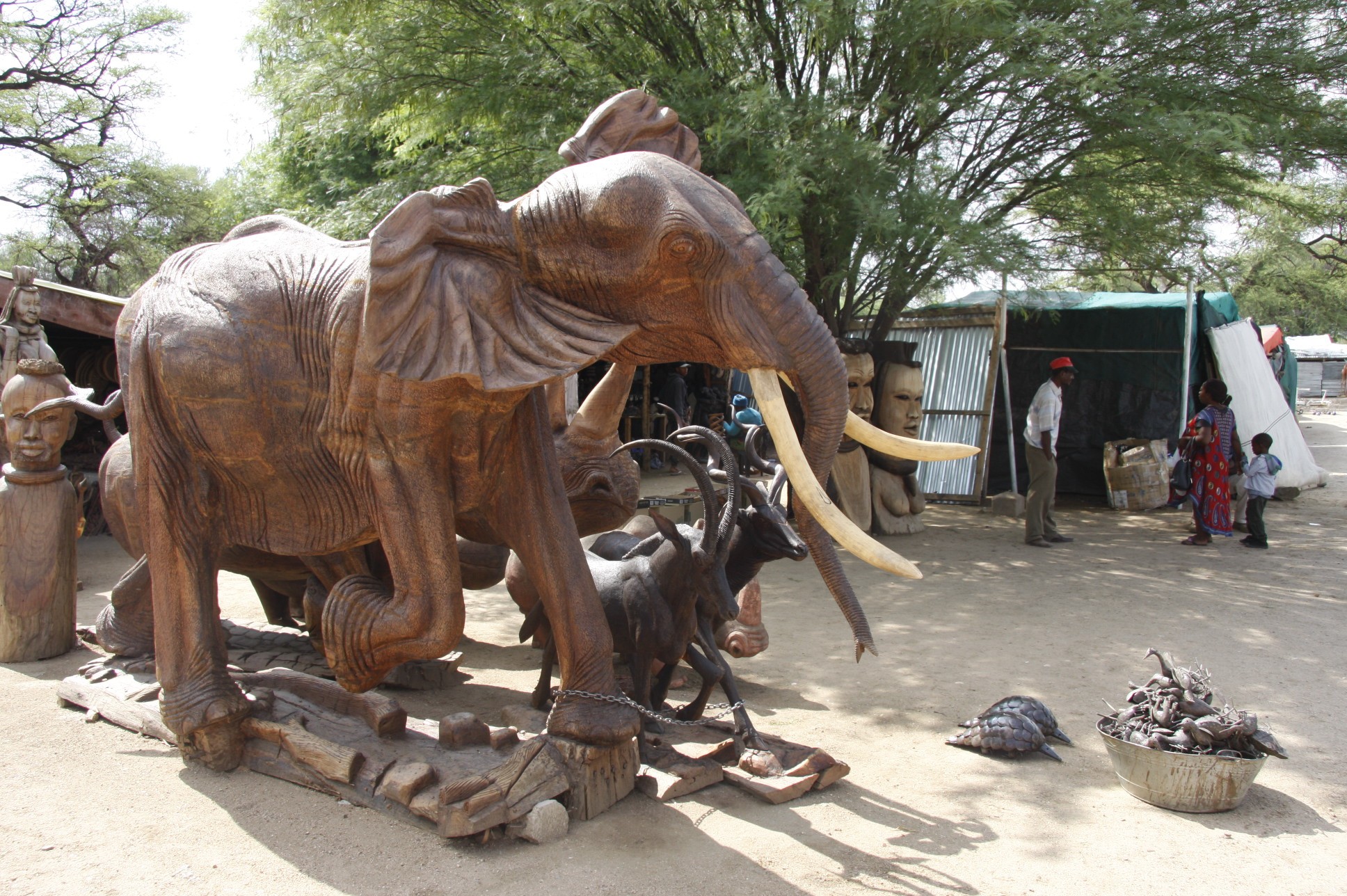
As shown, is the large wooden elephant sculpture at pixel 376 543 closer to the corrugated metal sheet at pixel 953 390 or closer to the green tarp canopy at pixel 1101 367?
the corrugated metal sheet at pixel 953 390

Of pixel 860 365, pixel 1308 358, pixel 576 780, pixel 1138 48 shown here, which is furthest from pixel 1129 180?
pixel 1308 358

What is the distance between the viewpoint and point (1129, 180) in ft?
30.0

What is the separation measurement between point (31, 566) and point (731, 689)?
381 centimetres

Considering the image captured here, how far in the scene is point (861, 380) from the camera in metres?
9.73

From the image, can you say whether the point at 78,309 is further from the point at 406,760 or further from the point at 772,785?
the point at 772,785

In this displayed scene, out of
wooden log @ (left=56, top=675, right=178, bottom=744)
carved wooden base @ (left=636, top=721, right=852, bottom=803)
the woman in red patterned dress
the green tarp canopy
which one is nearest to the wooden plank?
wooden log @ (left=56, top=675, right=178, bottom=744)

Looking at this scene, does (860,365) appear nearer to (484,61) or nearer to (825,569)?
(484,61)

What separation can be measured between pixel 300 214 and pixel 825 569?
9.15m

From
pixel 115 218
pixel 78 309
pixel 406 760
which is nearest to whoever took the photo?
pixel 406 760

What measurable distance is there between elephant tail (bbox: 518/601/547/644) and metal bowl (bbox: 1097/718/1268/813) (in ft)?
8.22

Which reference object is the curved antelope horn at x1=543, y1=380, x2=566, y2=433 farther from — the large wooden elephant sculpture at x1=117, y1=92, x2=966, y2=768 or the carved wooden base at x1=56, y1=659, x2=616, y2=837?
the carved wooden base at x1=56, y1=659, x2=616, y2=837

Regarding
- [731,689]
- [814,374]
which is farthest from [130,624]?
[814,374]

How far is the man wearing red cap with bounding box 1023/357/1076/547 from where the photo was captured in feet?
30.5

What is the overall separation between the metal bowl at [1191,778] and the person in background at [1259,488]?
655cm
